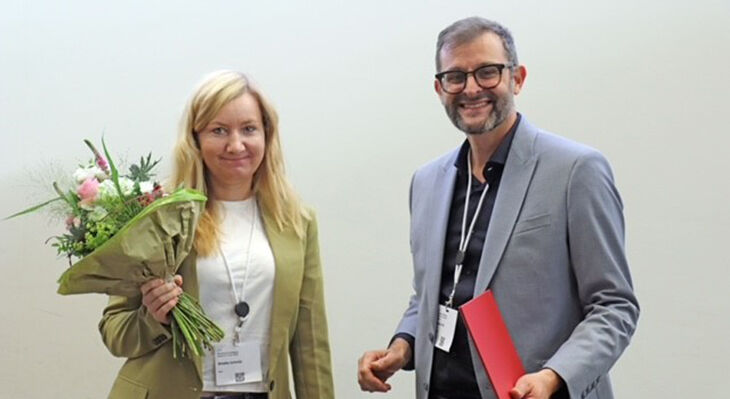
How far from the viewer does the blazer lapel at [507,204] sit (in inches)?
67.6

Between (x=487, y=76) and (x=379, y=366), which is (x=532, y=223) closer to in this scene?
(x=487, y=76)

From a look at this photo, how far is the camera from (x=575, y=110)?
2727 mm

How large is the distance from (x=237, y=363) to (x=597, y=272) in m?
0.97

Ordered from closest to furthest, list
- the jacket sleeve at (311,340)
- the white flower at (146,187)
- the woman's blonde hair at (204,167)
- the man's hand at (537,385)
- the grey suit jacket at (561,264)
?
1. the man's hand at (537,385)
2. the grey suit jacket at (561,264)
3. the white flower at (146,187)
4. the woman's blonde hair at (204,167)
5. the jacket sleeve at (311,340)

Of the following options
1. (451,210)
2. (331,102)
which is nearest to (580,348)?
(451,210)

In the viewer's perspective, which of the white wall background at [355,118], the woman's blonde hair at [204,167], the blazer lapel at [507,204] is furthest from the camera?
the white wall background at [355,118]

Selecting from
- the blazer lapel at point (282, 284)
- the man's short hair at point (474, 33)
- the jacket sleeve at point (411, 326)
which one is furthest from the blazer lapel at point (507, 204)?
the blazer lapel at point (282, 284)

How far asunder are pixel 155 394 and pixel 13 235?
1431 mm

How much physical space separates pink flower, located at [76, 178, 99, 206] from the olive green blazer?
34cm

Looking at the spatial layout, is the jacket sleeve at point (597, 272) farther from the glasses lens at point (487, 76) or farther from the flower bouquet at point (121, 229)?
the flower bouquet at point (121, 229)

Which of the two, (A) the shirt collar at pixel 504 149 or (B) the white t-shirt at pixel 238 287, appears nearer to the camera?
(A) the shirt collar at pixel 504 149

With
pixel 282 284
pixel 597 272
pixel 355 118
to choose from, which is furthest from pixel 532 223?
pixel 355 118

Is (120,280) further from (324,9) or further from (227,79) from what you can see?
(324,9)

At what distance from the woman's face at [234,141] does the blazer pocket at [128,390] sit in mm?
602
